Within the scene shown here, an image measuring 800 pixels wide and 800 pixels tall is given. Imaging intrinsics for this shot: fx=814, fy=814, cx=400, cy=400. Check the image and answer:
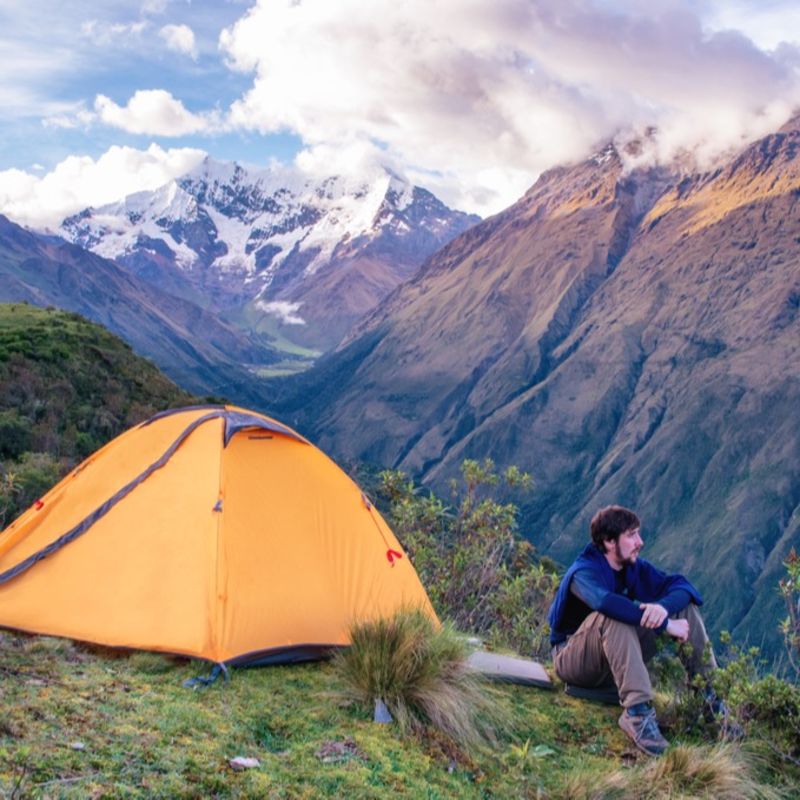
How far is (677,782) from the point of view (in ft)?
20.9

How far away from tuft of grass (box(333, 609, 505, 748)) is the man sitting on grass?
3.75 feet

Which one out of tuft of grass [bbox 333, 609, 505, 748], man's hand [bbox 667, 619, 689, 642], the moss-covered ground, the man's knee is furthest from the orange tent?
man's hand [bbox 667, 619, 689, 642]

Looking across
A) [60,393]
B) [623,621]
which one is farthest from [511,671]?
[60,393]

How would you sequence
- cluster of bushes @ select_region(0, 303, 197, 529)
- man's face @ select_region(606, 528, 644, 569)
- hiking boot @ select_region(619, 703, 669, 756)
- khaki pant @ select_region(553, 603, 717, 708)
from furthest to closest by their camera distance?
cluster of bushes @ select_region(0, 303, 197, 529) → man's face @ select_region(606, 528, 644, 569) → khaki pant @ select_region(553, 603, 717, 708) → hiking boot @ select_region(619, 703, 669, 756)

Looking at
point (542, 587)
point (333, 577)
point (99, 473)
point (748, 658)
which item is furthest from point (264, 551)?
point (542, 587)

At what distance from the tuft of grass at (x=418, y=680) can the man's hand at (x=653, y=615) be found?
5.56ft

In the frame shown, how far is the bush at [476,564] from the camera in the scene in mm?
15508

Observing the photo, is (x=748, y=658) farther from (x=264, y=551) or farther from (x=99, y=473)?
(x=99, y=473)

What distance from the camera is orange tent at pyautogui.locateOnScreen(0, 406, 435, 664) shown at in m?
9.45

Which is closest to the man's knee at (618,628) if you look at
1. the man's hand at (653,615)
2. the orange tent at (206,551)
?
the man's hand at (653,615)

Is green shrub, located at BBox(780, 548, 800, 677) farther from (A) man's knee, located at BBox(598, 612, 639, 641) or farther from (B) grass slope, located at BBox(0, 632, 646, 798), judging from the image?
(B) grass slope, located at BBox(0, 632, 646, 798)

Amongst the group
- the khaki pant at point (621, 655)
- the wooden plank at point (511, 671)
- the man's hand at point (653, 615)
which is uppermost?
the man's hand at point (653, 615)

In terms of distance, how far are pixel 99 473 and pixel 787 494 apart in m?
206

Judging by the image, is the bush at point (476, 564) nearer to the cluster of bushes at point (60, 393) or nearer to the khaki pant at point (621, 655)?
the khaki pant at point (621, 655)
